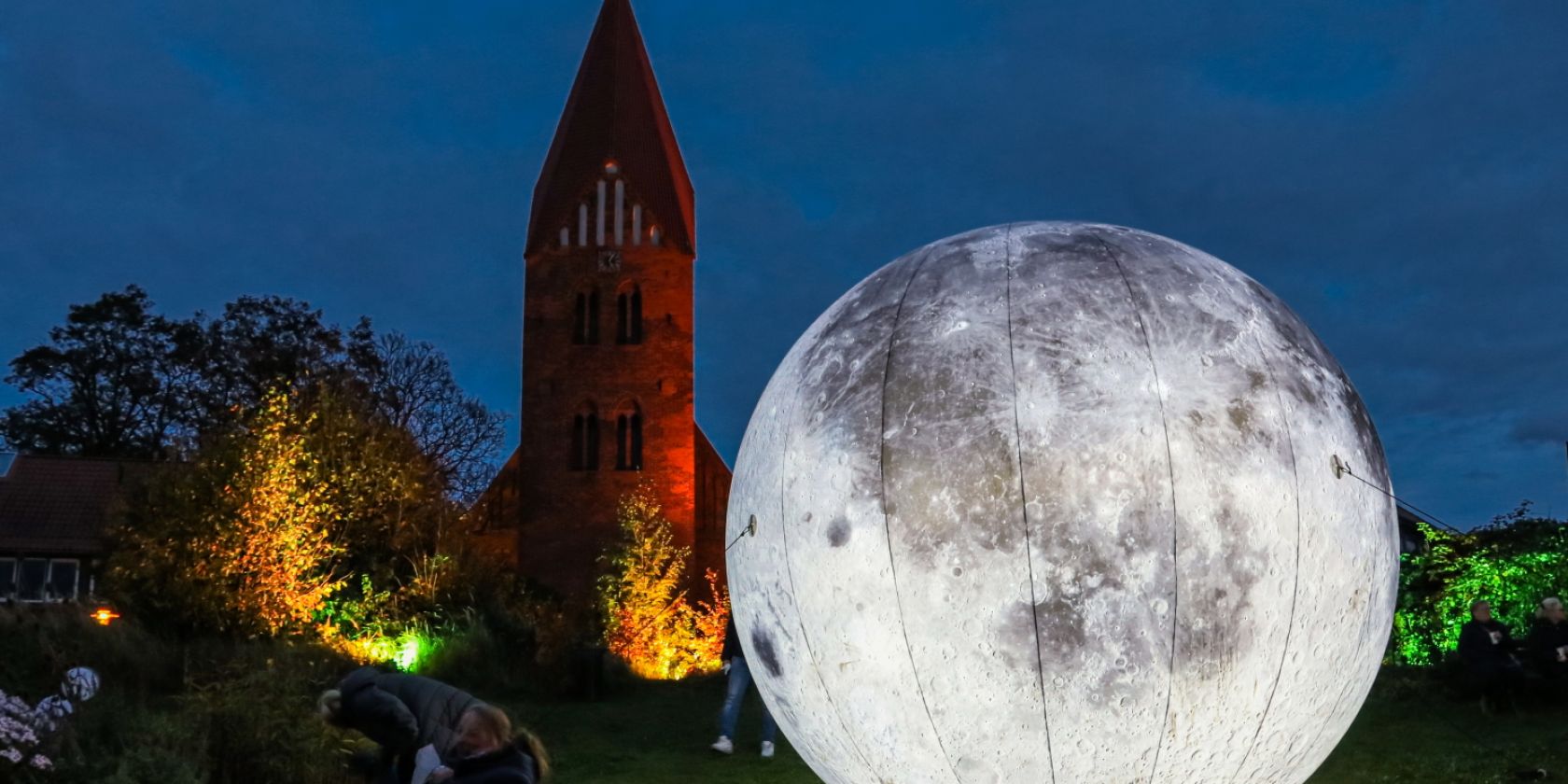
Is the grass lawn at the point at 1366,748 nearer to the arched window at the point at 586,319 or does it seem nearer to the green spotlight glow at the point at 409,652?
the green spotlight glow at the point at 409,652

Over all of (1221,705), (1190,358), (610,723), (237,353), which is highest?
(237,353)

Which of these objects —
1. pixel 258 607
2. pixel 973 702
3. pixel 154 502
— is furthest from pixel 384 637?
pixel 973 702

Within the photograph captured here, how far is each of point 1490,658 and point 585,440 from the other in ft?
89.5

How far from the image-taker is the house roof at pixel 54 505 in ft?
114

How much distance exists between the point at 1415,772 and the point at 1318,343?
18.2 feet

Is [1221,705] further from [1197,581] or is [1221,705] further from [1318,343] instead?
[1318,343]

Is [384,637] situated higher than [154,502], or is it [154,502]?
[154,502]

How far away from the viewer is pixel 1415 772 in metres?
7.98

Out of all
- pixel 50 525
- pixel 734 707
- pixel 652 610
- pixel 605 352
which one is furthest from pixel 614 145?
pixel 734 707

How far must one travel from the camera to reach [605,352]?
3453cm

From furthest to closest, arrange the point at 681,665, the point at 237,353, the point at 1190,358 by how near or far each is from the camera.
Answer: the point at 237,353, the point at 681,665, the point at 1190,358

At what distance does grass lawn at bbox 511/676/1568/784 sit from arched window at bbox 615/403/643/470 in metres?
20.5

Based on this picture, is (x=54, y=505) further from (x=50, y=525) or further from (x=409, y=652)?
(x=409, y=652)

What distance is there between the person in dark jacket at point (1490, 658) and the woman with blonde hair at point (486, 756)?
8.53 m
